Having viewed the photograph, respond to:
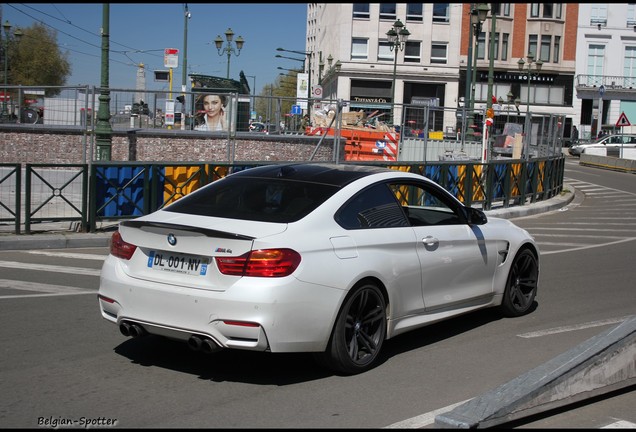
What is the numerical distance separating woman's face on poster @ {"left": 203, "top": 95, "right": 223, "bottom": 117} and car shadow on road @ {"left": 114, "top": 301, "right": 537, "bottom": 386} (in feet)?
39.8

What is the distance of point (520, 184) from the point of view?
21.4 meters

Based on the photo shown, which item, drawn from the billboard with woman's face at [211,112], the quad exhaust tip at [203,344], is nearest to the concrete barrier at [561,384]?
the quad exhaust tip at [203,344]

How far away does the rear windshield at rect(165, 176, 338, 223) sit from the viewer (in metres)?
6.09

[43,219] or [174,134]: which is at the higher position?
[174,134]

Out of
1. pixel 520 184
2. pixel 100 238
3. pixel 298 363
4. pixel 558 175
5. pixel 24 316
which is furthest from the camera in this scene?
pixel 558 175

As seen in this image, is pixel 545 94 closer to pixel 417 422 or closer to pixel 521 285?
pixel 521 285

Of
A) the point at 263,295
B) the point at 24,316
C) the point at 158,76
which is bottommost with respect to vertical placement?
the point at 24,316

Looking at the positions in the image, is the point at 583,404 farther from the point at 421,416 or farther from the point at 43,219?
the point at 43,219

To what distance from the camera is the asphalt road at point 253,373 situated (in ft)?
16.8

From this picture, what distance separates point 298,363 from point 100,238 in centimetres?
745

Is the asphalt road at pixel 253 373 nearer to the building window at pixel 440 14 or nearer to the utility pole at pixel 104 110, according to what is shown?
the utility pole at pixel 104 110

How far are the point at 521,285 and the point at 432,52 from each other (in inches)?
2183

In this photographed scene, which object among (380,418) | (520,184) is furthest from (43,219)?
(520,184)

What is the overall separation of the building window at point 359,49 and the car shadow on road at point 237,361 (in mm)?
55364
